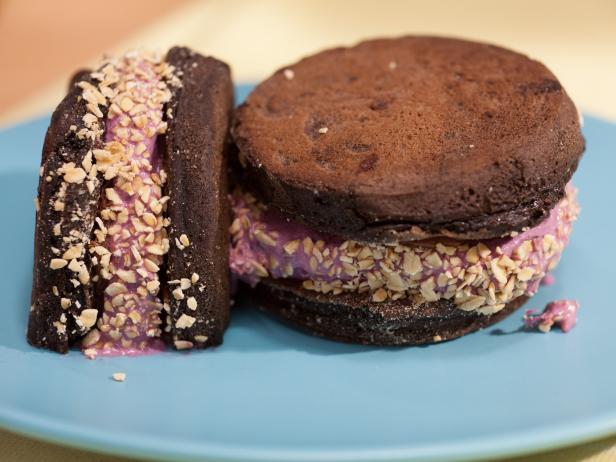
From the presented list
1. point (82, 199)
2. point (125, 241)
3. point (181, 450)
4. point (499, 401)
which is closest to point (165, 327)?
point (125, 241)

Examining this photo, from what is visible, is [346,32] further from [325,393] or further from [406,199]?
[325,393]

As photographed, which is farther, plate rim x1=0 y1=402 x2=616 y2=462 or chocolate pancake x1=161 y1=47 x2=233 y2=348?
chocolate pancake x1=161 y1=47 x2=233 y2=348

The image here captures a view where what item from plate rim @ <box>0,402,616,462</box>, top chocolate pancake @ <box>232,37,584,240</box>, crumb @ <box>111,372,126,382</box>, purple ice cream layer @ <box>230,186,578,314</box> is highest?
top chocolate pancake @ <box>232,37,584,240</box>

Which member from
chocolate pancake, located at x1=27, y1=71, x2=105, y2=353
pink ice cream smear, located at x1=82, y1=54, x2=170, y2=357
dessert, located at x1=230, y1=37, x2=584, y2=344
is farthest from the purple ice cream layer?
chocolate pancake, located at x1=27, y1=71, x2=105, y2=353

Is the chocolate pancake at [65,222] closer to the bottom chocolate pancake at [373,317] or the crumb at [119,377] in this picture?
the crumb at [119,377]

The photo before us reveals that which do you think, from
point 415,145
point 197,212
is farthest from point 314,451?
point 415,145

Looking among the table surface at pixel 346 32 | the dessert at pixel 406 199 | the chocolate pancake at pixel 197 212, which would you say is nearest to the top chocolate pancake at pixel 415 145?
the dessert at pixel 406 199

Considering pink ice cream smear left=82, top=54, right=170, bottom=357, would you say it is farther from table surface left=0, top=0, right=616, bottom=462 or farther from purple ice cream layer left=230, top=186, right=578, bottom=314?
table surface left=0, top=0, right=616, bottom=462
